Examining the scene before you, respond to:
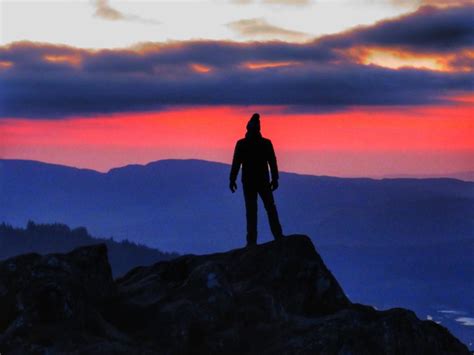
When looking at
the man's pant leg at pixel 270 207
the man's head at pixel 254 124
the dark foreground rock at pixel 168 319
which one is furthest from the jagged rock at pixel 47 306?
the man's pant leg at pixel 270 207

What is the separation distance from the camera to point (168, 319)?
18734 mm

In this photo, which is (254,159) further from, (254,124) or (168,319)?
(168,319)

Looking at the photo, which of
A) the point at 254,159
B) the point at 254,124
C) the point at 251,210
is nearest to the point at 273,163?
the point at 254,159

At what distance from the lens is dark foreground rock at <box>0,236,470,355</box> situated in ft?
57.7

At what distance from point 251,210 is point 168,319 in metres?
8.62

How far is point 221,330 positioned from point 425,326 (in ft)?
16.7

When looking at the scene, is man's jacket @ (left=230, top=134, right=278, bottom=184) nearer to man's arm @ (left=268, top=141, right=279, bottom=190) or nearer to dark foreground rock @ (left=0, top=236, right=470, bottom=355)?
man's arm @ (left=268, top=141, right=279, bottom=190)

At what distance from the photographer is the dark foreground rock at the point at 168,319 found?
1758 cm

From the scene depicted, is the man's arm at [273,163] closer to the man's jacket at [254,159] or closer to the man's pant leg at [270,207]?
the man's jacket at [254,159]

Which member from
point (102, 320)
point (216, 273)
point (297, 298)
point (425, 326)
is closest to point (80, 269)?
point (102, 320)

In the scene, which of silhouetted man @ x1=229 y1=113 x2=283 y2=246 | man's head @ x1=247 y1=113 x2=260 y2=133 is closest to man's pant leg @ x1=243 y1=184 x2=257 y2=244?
silhouetted man @ x1=229 y1=113 x2=283 y2=246

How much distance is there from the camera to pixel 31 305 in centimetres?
1766

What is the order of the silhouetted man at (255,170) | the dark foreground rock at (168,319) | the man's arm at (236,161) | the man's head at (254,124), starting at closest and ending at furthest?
1. the dark foreground rock at (168,319)
2. the man's head at (254,124)
3. the silhouetted man at (255,170)
4. the man's arm at (236,161)

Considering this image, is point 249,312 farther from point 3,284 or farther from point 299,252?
point 3,284
